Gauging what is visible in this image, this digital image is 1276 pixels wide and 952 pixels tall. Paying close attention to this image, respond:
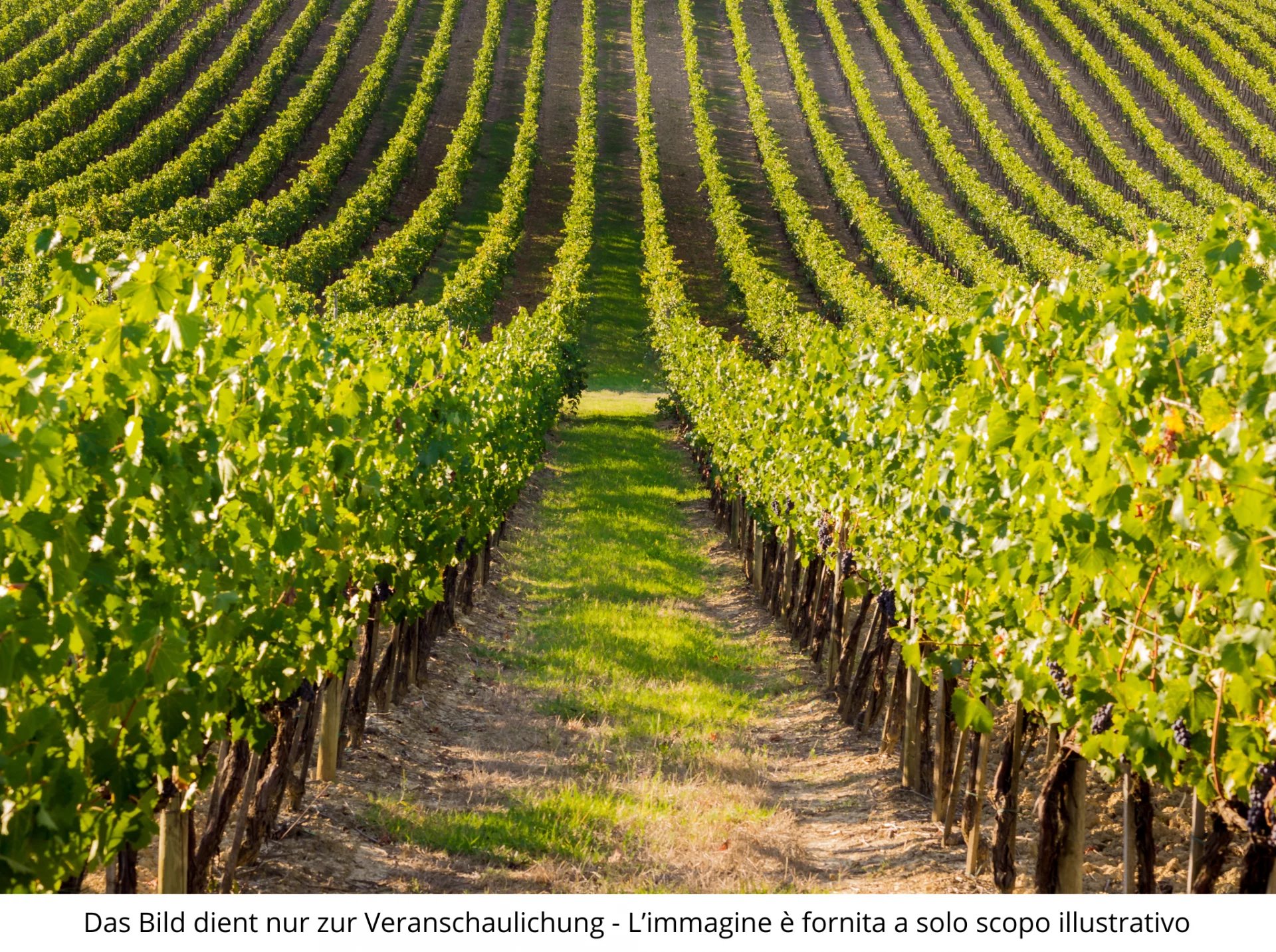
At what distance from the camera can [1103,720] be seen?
479 centimetres

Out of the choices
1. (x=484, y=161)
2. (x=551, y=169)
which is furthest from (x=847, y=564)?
(x=484, y=161)

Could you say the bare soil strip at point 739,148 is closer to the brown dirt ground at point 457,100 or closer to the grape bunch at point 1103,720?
the brown dirt ground at point 457,100

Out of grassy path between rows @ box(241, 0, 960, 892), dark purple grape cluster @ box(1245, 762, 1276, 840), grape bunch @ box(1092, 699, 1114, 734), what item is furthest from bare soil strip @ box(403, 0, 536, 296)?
dark purple grape cluster @ box(1245, 762, 1276, 840)

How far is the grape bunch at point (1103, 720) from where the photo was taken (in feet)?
15.7

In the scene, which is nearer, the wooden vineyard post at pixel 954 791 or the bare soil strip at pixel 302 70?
the wooden vineyard post at pixel 954 791

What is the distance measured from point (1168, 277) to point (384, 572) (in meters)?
4.67

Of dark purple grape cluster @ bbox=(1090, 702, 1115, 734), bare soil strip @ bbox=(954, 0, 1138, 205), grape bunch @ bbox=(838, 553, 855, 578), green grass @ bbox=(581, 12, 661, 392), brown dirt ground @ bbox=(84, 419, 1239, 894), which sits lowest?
brown dirt ground @ bbox=(84, 419, 1239, 894)

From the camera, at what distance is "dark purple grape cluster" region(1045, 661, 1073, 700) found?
5176mm

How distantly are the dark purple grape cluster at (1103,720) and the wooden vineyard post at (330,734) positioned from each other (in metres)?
4.50

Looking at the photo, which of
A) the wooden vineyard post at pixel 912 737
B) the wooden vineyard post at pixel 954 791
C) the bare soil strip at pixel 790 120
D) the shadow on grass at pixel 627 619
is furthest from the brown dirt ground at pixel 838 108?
the wooden vineyard post at pixel 954 791

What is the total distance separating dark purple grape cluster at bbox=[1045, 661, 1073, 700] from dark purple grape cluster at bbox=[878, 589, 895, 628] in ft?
9.99

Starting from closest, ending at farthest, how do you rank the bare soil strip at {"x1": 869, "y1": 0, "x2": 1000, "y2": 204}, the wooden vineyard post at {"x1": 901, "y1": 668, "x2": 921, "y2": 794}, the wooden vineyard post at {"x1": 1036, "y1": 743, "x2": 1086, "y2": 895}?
1. the wooden vineyard post at {"x1": 1036, "y1": 743, "x2": 1086, "y2": 895}
2. the wooden vineyard post at {"x1": 901, "y1": 668, "x2": 921, "y2": 794}
3. the bare soil strip at {"x1": 869, "y1": 0, "x2": 1000, "y2": 204}

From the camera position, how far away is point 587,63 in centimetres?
6512

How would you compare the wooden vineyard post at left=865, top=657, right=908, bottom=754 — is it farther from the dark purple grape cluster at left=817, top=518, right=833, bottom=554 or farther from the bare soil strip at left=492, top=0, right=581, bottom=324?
the bare soil strip at left=492, top=0, right=581, bottom=324
